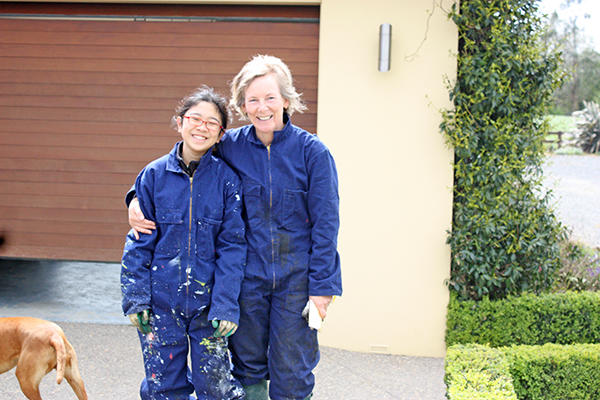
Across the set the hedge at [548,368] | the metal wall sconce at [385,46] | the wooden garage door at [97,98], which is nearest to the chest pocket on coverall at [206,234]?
the hedge at [548,368]

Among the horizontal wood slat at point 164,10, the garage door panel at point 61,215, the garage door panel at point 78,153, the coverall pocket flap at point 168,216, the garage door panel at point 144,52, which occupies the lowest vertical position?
the garage door panel at point 61,215

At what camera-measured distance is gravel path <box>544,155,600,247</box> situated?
11.0m

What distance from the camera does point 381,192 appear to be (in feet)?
15.8

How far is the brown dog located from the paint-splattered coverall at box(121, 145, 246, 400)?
678 mm

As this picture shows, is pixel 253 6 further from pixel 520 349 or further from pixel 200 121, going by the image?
pixel 520 349

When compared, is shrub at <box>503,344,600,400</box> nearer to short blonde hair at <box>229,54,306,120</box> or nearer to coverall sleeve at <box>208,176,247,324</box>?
coverall sleeve at <box>208,176,247,324</box>

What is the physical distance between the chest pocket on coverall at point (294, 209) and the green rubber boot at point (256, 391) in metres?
0.80

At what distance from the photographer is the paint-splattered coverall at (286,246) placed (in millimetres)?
2715

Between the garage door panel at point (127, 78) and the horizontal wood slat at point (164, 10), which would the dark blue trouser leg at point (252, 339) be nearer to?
Answer: the garage door panel at point (127, 78)

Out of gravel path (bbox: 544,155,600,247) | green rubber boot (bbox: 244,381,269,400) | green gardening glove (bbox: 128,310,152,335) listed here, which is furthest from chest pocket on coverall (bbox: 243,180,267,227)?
gravel path (bbox: 544,155,600,247)

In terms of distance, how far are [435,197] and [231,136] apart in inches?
93.4

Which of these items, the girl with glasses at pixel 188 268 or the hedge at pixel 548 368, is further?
the hedge at pixel 548 368

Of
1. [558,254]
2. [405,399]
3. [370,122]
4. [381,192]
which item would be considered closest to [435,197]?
[381,192]

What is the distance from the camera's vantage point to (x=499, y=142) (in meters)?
4.63
